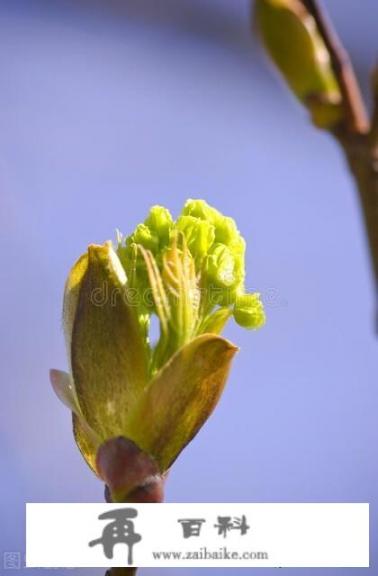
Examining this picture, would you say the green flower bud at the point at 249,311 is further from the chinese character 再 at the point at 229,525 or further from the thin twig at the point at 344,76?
the thin twig at the point at 344,76

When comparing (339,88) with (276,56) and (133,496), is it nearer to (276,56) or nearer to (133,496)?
(276,56)

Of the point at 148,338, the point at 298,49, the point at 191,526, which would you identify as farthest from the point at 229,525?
the point at 298,49

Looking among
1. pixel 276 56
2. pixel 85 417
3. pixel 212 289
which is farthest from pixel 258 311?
pixel 276 56

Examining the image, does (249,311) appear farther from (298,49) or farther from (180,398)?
(298,49)

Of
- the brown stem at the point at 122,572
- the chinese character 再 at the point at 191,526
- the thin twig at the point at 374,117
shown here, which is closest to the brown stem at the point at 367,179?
the thin twig at the point at 374,117

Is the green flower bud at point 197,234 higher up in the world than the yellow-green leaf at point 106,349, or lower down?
higher up
